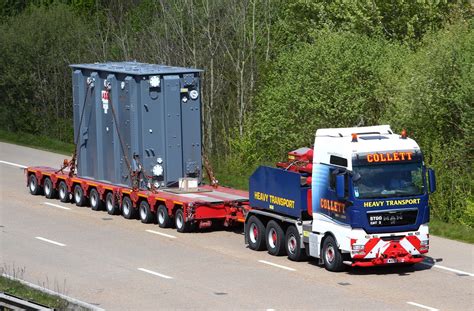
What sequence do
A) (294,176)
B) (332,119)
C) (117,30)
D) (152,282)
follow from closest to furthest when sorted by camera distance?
1. (152,282)
2. (294,176)
3. (332,119)
4. (117,30)

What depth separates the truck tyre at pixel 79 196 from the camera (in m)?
35.0

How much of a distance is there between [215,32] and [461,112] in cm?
1533

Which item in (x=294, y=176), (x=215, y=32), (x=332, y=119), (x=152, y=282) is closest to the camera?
(x=152, y=282)

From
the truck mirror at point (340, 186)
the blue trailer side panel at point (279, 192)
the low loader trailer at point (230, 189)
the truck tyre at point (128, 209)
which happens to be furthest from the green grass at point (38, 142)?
the truck mirror at point (340, 186)

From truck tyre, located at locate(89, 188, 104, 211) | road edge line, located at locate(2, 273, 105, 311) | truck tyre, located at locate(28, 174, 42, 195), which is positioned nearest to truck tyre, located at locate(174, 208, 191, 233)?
truck tyre, located at locate(89, 188, 104, 211)

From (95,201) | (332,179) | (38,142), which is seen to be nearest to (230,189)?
(95,201)

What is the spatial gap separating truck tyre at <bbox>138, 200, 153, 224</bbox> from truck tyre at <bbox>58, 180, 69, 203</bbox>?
164 inches

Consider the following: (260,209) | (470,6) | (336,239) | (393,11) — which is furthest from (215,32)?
(336,239)

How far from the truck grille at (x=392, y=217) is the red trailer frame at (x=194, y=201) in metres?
5.39

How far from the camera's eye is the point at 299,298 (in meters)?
23.2

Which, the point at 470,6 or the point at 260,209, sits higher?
the point at 470,6

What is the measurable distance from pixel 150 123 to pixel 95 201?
3111 millimetres

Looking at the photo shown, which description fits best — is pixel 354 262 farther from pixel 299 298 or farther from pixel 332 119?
pixel 332 119

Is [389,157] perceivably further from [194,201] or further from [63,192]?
[63,192]
